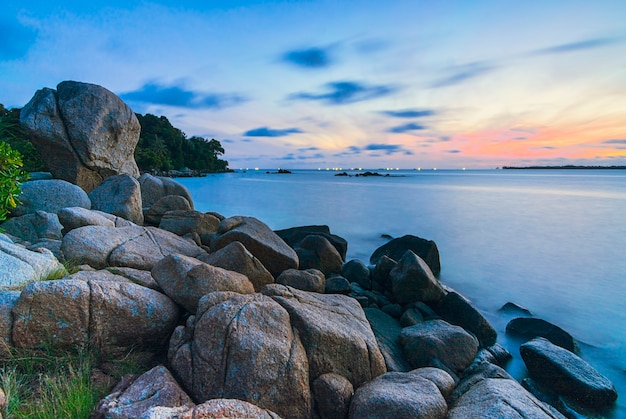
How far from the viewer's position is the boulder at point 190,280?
16.7 feet

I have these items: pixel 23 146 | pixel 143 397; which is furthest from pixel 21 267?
pixel 23 146

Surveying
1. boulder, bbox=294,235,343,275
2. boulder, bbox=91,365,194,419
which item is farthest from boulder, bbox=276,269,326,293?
boulder, bbox=91,365,194,419

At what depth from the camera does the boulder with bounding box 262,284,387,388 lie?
447cm

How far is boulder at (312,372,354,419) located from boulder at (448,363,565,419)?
1.12 metres

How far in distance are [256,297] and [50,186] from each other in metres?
8.92

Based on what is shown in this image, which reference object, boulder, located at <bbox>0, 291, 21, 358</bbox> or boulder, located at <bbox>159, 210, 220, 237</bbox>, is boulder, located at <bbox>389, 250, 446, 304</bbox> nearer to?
boulder, located at <bbox>159, 210, 220, 237</bbox>

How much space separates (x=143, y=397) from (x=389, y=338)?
4.39 m

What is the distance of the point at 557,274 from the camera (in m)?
13.5

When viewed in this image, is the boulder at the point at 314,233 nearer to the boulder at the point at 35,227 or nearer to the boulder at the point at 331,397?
the boulder at the point at 35,227

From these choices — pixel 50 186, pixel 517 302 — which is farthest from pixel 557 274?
pixel 50 186

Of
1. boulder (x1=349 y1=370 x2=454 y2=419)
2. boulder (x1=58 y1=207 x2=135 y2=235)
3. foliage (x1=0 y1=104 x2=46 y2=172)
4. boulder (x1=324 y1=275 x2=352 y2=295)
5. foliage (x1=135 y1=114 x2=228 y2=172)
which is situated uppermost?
foliage (x1=135 y1=114 x2=228 y2=172)

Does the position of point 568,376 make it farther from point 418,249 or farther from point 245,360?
point 418,249

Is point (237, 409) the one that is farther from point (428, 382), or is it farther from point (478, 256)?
point (478, 256)

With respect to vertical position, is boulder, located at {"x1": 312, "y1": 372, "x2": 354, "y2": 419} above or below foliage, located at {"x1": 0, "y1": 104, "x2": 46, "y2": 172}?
below
